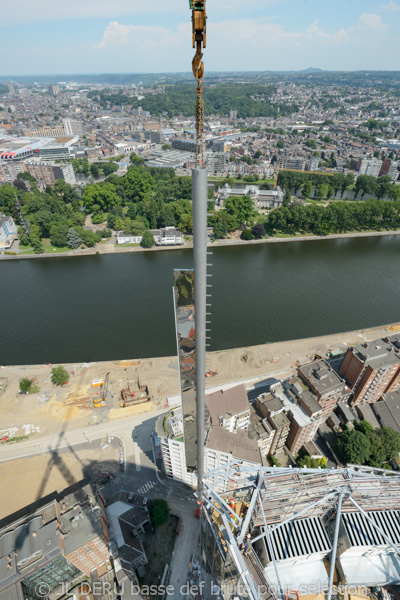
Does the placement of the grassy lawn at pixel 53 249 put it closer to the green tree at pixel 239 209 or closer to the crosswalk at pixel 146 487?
the green tree at pixel 239 209

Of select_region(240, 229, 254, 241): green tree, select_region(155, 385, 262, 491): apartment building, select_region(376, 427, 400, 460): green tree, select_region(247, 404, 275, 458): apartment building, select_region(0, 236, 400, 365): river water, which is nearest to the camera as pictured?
select_region(155, 385, 262, 491): apartment building

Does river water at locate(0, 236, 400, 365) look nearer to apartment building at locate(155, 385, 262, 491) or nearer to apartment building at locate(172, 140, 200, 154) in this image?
apartment building at locate(155, 385, 262, 491)

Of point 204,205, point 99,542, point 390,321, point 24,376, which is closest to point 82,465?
point 99,542

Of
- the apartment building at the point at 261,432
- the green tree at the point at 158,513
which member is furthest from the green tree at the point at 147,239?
the green tree at the point at 158,513

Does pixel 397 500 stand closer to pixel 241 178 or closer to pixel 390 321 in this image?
pixel 390 321

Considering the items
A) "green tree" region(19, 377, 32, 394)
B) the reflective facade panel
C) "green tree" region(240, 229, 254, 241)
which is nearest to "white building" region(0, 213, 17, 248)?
"green tree" region(19, 377, 32, 394)

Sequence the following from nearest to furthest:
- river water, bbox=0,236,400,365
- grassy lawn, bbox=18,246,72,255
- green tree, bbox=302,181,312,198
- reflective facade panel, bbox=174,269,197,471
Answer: reflective facade panel, bbox=174,269,197,471 → river water, bbox=0,236,400,365 → grassy lawn, bbox=18,246,72,255 → green tree, bbox=302,181,312,198
